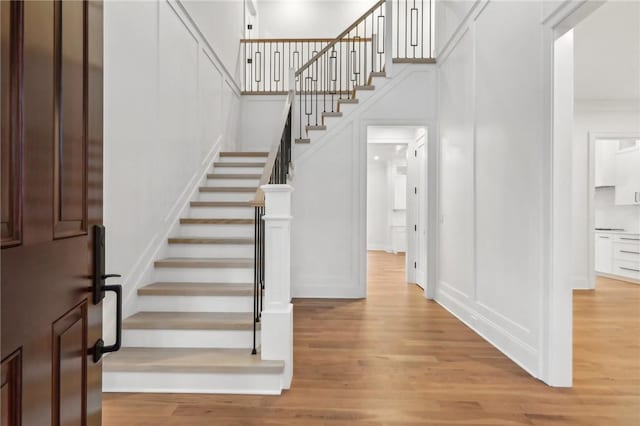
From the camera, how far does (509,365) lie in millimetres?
2789

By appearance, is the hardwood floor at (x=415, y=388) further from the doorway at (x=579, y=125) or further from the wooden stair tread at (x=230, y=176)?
the wooden stair tread at (x=230, y=176)

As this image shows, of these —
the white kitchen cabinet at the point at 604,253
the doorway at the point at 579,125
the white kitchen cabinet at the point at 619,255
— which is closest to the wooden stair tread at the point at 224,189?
the doorway at the point at 579,125

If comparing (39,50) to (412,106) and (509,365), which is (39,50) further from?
(412,106)

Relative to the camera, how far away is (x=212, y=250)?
371 cm

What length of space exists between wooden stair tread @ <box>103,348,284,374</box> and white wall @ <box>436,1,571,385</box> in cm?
191

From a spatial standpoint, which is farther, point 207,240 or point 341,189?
point 341,189

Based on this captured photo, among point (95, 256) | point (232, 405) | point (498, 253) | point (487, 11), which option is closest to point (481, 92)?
point (487, 11)

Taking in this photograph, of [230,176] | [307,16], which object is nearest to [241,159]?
[230,176]

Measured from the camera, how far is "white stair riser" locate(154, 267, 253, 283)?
334 centimetres

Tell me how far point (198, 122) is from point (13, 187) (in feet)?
13.7

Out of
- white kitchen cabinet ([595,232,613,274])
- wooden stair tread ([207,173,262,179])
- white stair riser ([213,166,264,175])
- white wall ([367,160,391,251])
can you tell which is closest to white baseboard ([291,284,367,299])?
wooden stair tread ([207,173,262,179])

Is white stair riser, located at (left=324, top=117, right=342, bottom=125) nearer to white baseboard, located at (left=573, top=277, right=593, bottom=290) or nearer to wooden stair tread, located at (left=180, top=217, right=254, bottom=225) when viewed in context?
wooden stair tread, located at (left=180, top=217, right=254, bottom=225)

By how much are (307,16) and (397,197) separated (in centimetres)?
563

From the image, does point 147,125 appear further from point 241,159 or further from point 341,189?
point 341,189
